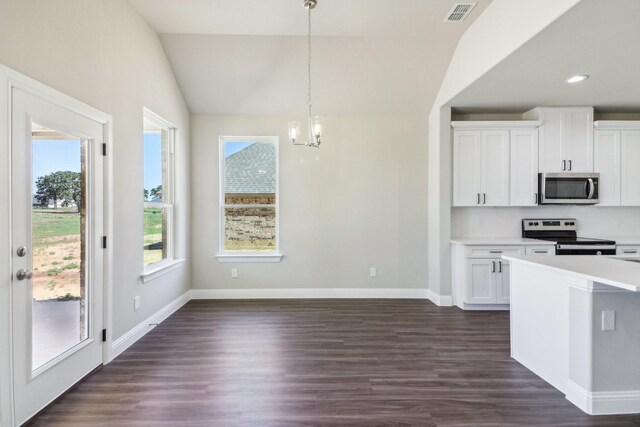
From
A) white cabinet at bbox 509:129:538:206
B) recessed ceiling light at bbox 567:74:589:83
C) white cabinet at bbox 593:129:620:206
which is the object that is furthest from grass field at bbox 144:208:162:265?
white cabinet at bbox 593:129:620:206

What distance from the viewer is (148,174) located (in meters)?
3.79

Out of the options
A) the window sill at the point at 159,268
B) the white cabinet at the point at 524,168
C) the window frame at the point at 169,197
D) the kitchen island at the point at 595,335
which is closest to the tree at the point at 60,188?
the window sill at the point at 159,268

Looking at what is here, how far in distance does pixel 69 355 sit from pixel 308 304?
2717 mm

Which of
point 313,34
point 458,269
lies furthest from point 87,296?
point 458,269

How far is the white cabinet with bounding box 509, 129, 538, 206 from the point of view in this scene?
4.41 m

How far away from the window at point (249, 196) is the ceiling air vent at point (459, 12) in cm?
265

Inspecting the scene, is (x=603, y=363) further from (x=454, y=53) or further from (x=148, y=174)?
(x=148, y=174)

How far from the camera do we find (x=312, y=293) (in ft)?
16.0

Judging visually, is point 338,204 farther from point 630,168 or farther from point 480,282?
point 630,168

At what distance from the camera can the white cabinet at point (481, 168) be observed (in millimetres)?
4434

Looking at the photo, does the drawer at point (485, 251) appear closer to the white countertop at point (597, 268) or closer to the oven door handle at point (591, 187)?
the oven door handle at point (591, 187)

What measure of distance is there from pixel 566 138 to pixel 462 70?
1.87m

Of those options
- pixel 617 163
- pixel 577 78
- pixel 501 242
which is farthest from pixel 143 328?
pixel 617 163

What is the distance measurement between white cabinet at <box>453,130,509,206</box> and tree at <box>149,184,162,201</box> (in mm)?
3825
